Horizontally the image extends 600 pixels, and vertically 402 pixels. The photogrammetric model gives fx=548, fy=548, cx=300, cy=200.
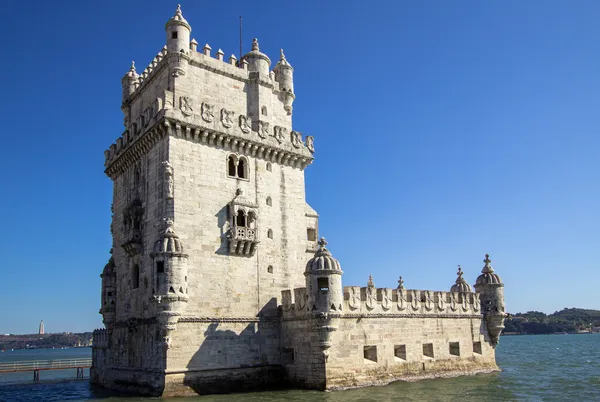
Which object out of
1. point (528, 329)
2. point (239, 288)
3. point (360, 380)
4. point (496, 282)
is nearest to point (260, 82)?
point (239, 288)

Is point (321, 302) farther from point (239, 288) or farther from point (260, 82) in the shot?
point (260, 82)

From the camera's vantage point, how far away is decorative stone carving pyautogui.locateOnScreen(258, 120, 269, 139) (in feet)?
105

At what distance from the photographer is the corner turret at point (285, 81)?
115ft

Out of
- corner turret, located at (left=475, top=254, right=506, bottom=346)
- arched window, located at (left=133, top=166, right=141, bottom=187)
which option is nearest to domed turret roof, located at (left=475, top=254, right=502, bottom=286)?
corner turret, located at (left=475, top=254, right=506, bottom=346)

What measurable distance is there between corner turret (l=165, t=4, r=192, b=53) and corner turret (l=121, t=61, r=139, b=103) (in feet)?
22.4

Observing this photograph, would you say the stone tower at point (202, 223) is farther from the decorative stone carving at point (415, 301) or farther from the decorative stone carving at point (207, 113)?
the decorative stone carving at point (415, 301)

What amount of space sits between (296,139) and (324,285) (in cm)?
1027

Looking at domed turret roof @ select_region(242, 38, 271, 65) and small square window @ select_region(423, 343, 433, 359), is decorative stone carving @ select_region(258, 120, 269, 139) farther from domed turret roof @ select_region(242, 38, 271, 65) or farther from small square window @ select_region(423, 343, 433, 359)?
small square window @ select_region(423, 343, 433, 359)

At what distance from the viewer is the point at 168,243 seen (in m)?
26.3

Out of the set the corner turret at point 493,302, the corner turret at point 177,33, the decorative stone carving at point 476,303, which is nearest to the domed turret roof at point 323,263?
the decorative stone carving at point 476,303

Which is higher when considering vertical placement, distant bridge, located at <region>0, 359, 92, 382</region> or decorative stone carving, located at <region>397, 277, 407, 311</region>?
decorative stone carving, located at <region>397, 277, 407, 311</region>

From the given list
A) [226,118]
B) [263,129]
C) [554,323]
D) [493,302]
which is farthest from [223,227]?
[554,323]

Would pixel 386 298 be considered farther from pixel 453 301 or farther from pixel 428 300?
pixel 453 301

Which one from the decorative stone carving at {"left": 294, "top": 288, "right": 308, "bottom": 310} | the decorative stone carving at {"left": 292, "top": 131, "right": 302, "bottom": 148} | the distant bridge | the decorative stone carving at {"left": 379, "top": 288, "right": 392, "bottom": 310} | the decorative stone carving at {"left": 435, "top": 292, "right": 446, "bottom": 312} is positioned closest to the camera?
the decorative stone carving at {"left": 294, "top": 288, "right": 308, "bottom": 310}
